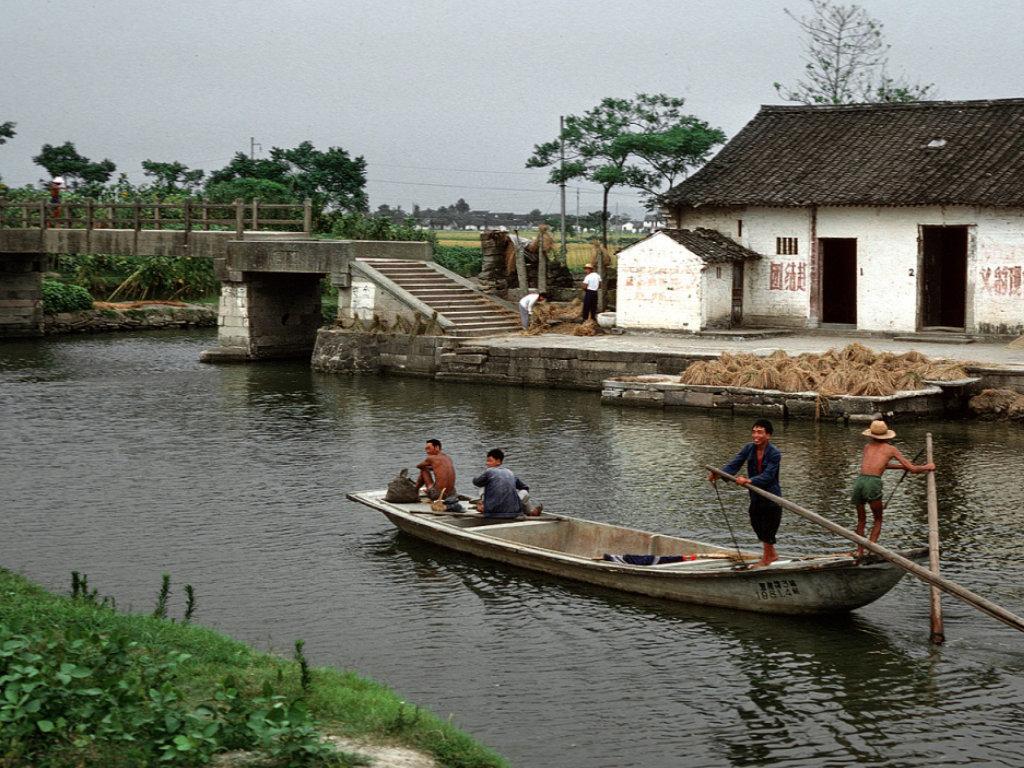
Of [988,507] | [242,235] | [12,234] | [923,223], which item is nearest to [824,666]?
[988,507]

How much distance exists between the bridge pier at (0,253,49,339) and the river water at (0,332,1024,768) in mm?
16574

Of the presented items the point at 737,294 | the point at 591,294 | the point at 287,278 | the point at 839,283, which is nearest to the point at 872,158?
the point at 839,283

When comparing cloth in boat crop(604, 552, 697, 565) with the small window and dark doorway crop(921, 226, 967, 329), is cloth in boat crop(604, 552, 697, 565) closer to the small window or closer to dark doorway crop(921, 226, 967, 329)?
dark doorway crop(921, 226, 967, 329)

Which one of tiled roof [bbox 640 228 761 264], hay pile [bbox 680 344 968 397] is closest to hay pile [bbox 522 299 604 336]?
tiled roof [bbox 640 228 761 264]

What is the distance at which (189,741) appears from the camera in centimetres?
840

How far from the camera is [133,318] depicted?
4828cm

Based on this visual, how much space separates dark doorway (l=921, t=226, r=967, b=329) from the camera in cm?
3225

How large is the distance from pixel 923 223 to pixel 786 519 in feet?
51.7

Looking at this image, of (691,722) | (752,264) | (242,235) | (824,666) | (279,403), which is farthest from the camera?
(242,235)

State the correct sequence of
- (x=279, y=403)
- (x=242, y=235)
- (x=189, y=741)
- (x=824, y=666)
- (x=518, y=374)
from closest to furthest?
1. (x=189, y=741)
2. (x=824, y=666)
3. (x=279, y=403)
4. (x=518, y=374)
5. (x=242, y=235)

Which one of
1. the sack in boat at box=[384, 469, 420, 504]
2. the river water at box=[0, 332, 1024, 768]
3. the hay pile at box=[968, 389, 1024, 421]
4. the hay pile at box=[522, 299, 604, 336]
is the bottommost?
the river water at box=[0, 332, 1024, 768]

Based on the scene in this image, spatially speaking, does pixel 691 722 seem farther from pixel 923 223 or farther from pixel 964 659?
pixel 923 223

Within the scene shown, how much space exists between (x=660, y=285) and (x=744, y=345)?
117 inches

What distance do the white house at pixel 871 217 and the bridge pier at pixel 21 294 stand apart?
68.6 feet
